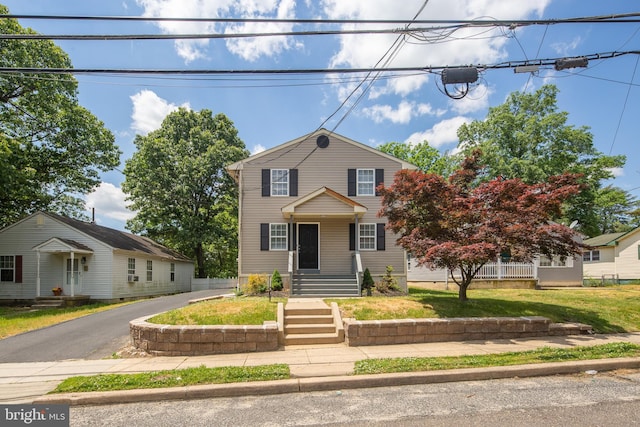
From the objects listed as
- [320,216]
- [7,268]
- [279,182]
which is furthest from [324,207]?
[7,268]

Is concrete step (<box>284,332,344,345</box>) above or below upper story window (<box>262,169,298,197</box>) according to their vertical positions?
below

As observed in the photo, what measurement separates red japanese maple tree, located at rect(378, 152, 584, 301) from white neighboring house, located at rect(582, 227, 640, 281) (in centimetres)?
1915

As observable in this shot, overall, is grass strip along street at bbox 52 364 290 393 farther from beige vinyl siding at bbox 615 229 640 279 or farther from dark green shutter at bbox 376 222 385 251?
beige vinyl siding at bbox 615 229 640 279

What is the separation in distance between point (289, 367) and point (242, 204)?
10.3 meters

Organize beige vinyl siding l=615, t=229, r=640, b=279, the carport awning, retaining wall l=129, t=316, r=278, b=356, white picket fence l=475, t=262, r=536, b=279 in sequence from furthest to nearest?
beige vinyl siding l=615, t=229, r=640, b=279, white picket fence l=475, t=262, r=536, b=279, the carport awning, retaining wall l=129, t=316, r=278, b=356

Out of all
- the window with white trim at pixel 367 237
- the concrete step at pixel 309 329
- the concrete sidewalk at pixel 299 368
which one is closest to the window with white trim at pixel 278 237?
the window with white trim at pixel 367 237

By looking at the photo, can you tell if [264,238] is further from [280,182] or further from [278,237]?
[280,182]

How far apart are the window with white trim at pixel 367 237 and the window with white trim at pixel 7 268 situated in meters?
17.2

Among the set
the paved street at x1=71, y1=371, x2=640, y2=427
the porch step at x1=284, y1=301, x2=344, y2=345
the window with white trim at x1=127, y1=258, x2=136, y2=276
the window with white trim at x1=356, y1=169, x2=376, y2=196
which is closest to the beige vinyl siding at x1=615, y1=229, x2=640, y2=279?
the window with white trim at x1=356, y1=169, x2=376, y2=196

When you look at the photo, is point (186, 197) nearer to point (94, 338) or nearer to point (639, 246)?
point (94, 338)

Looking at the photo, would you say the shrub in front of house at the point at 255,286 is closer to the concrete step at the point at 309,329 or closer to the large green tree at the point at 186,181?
the concrete step at the point at 309,329

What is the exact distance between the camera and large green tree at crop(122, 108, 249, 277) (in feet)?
91.4

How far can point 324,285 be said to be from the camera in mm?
13625

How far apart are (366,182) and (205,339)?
10481 millimetres
